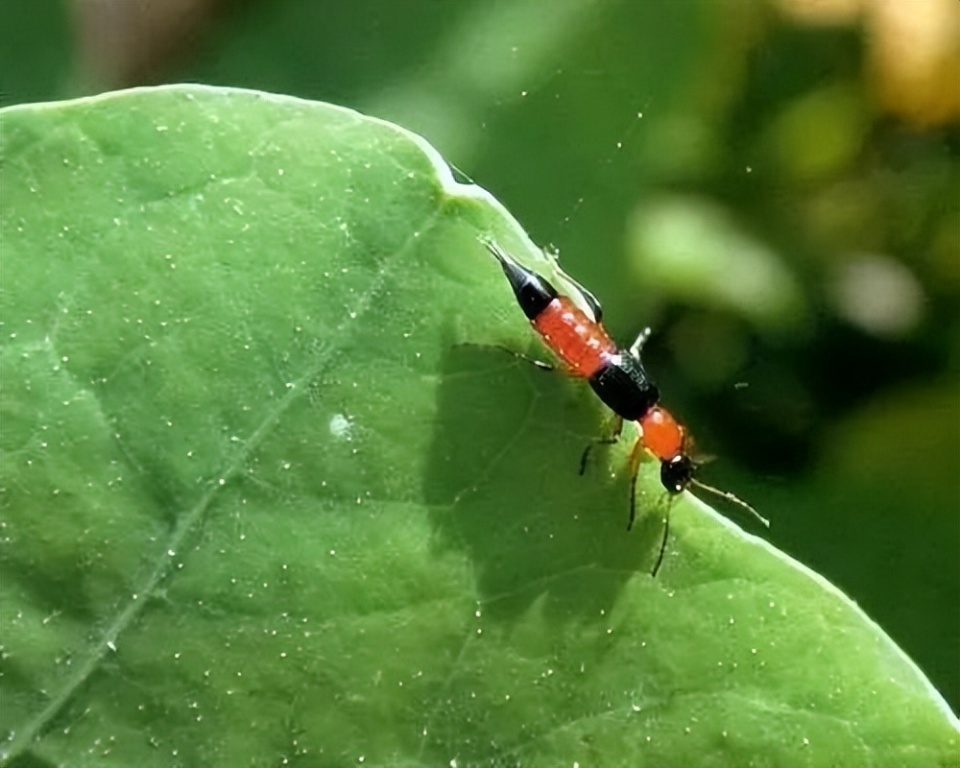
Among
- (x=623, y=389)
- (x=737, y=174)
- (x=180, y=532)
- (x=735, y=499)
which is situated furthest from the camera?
(x=737, y=174)

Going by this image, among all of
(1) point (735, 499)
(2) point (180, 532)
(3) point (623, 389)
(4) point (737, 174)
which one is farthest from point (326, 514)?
(4) point (737, 174)

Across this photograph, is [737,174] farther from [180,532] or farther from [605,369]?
[180,532]

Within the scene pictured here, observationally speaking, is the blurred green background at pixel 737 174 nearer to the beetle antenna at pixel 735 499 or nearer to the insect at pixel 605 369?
the beetle antenna at pixel 735 499

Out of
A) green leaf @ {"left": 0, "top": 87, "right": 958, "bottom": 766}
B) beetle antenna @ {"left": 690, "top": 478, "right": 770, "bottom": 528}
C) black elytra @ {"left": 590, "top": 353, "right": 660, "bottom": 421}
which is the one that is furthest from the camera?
beetle antenna @ {"left": 690, "top": 478, "right": 770, "bottom": 528}

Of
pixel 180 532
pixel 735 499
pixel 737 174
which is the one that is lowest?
pixel 735 499

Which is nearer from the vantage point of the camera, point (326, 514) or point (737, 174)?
point (326, 514)

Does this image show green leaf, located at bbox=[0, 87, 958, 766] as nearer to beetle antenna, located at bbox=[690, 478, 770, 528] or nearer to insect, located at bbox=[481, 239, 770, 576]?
insect, located at bbox=[481, 239, 770, 576]

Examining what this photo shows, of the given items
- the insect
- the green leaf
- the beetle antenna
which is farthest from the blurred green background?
the green leaf
